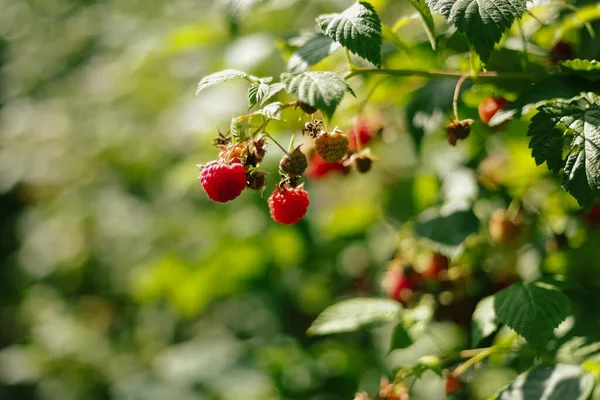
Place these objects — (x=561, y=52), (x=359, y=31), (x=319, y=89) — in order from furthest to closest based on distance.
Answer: (x=561, y=52) < (x=359, y=31) < (x=319, y=89)

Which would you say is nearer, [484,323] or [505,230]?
[484,323]

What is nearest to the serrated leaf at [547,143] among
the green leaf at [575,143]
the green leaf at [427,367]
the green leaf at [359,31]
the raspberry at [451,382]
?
the green leaf at [575,143]

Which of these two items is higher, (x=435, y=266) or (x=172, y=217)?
(x=435, y=266)

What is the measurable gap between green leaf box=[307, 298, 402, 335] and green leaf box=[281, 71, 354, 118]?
2.40 feet

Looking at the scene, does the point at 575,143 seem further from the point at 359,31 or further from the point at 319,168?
the point at 319,168

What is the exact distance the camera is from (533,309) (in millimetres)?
1397

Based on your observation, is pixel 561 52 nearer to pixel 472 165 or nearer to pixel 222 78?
pixel 472 165

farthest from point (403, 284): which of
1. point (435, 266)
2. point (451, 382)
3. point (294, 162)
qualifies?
point (294, 162)

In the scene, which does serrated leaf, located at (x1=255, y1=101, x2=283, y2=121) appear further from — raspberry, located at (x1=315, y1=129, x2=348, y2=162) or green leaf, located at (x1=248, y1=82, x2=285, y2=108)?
raspberry, located at (x1=315, y1=129, x2=348, y2=162)

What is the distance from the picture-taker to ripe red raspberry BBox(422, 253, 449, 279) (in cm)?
197

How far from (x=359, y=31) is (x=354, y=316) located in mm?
802

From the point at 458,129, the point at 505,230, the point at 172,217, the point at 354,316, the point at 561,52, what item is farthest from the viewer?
the point at 172,217

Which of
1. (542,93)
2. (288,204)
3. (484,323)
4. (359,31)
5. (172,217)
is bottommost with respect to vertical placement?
(172,217)

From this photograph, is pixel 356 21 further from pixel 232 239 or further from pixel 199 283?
pixel 199 283
